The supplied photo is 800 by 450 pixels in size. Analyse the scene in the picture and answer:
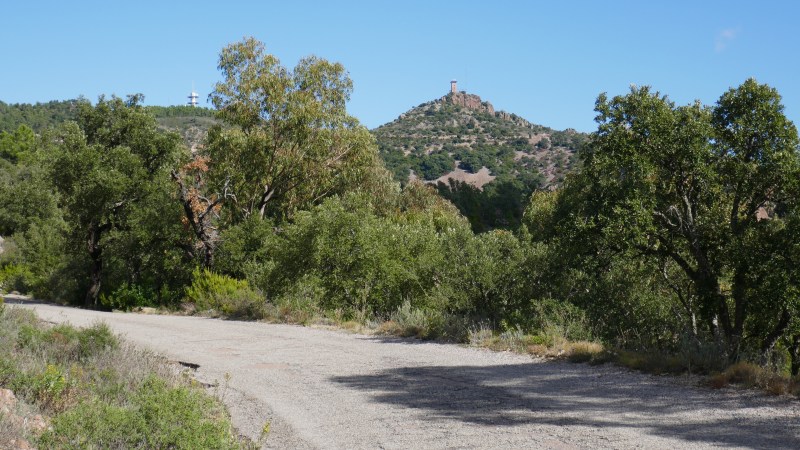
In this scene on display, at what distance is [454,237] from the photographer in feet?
58.4

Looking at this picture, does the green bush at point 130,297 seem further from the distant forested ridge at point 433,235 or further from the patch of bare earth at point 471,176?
the patch of bare earth at point 471,176

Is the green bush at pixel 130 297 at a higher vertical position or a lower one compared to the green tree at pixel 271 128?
lower

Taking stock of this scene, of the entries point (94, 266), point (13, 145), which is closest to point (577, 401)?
point (94, 266)

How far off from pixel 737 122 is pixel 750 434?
31.1ft

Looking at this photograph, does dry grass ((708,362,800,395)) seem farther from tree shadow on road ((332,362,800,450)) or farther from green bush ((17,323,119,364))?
green bush ((17,323,119,364))

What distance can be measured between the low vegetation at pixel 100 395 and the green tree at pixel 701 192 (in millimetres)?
8150

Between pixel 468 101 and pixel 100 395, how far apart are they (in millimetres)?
144928

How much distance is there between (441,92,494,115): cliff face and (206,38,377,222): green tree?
11522 cm

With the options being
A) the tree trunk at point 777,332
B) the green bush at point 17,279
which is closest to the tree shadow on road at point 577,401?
the tree trunk at point 777,332

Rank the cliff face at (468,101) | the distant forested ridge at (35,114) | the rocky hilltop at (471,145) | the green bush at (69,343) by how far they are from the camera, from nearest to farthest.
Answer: the green bush at (69,343) → the rocky hilltop at (471,145) → the distant forested ridge at (35,114) → the cliff face at (468,101)

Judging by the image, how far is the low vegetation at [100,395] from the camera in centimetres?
579

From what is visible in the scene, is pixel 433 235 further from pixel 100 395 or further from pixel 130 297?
pixel 100 395

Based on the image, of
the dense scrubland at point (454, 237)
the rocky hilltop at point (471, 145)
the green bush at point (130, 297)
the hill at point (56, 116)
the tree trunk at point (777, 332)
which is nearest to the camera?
the dense scrubland at point (454, 237)

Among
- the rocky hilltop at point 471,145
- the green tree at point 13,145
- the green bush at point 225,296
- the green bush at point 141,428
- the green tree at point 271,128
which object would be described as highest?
the rocky hilltop at point 471,145
